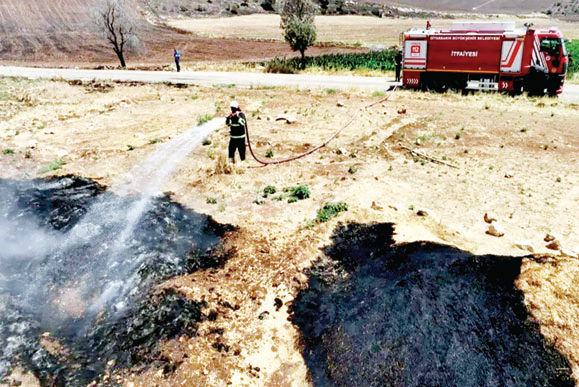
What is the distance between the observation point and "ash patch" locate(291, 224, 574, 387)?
5969 millimetres

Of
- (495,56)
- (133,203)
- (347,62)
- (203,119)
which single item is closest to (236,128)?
(133,203)

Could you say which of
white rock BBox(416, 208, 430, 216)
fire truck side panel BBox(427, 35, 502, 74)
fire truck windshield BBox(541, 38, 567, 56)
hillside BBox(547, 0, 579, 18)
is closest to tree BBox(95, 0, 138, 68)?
fire truck side panel BBox(427, 35, 502, 74)

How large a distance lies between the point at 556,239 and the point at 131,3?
70.2m

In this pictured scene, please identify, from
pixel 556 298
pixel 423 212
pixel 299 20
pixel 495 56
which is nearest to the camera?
pixel 556 298

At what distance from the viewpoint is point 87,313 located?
778cm

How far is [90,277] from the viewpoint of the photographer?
341 inches

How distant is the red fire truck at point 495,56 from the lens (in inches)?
869

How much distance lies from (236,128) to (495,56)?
15.9 m

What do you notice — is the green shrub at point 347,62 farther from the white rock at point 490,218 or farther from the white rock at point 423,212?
the white rock at point 490,218

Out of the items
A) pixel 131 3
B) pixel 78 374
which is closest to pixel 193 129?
pixel 78 374

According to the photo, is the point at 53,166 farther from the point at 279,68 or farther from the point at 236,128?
the point at 279,68

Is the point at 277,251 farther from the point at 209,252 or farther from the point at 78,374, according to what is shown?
the point at 78,374

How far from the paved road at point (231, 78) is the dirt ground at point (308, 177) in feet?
10.5

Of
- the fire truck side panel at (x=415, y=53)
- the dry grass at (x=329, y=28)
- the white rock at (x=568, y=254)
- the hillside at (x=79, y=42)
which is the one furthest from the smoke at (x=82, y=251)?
the dry grass at (x=329, y=28)
